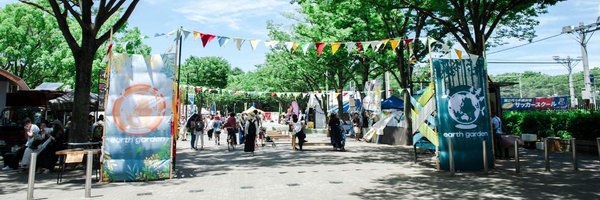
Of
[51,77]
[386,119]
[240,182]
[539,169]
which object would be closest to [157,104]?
[240,182]

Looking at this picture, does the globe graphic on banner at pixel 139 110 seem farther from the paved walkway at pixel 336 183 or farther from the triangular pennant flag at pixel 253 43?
the triangular pennant flag at pixel 253 43

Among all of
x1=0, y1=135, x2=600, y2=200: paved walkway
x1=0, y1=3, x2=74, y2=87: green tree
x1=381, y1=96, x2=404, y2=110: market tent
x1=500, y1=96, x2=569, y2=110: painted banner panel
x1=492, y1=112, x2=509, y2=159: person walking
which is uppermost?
x1=0, y1=3, x2=74, y2=87: green tree

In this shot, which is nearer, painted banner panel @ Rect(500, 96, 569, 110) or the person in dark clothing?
the person in dark clothing

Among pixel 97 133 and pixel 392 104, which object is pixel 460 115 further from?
pixel 392 104

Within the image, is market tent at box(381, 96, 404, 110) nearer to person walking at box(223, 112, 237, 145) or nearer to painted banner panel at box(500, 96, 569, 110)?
person walking at box(223, 112, 237, 145)

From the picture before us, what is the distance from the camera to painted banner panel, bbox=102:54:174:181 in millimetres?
9102

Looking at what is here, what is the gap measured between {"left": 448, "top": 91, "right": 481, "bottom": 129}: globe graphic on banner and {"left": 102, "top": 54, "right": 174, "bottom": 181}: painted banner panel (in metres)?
7.01

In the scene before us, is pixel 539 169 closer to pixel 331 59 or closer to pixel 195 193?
pixel 195 193

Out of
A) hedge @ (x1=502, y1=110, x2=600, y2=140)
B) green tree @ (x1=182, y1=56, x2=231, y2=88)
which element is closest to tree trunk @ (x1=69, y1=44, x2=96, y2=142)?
hedge @ (x1=502, y1=110, x2=600, y2=140)

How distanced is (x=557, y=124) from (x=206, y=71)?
52.4m

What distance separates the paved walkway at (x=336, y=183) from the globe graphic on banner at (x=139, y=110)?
1.27 m

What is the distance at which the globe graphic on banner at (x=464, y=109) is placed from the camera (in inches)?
406

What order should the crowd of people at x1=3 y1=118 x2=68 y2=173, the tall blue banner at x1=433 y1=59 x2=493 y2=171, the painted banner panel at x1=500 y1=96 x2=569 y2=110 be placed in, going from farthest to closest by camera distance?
the painted banner panel at x1=500 y1=96 x2=569 y2=110 < the crowd of people at x1=3 y1=118 x2=68 y2=173 < the tall blue banner at x1=433 y1=59 x2=493 y2=171

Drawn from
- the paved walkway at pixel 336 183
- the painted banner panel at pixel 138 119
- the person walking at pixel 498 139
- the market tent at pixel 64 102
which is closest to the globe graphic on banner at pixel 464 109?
the paved walkway at pixel 336 183
